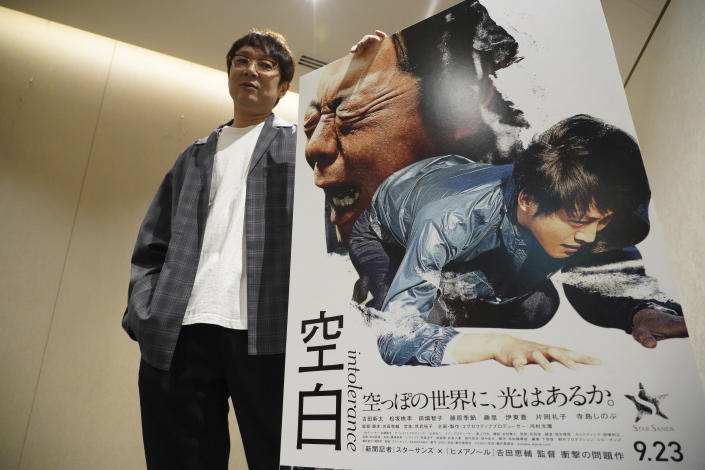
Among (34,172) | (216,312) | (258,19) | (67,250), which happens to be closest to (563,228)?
(216,312)

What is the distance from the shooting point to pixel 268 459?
0.79 meters

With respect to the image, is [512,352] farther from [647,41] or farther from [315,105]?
[647,41]

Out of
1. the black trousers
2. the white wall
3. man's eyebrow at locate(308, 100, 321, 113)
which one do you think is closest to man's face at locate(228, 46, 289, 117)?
man's eyebrow at locate(308, 100, 321, 113)

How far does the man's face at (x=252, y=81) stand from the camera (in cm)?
110

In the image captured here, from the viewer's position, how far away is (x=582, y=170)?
1.85ft

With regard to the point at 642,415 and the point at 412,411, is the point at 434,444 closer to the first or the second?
the point at 412,411

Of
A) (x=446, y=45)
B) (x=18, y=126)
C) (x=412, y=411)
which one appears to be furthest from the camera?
(x=18, y=126)

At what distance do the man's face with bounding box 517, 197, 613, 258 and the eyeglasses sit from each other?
814mm

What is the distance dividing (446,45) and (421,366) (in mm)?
525

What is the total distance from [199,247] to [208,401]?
0.31 m

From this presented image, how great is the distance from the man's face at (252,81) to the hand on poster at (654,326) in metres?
0.94

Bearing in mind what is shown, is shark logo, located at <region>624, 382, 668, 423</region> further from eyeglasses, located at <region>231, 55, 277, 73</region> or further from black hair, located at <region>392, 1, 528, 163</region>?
eyeglasses, located at <region>231, 55, 277, 73</region>

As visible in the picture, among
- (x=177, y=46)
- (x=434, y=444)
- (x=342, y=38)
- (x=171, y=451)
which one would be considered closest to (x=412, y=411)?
(x=434, y=444)

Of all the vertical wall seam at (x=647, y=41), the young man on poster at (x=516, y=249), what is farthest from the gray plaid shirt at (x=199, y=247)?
the vertical wall seam at (x=647, y=41)
